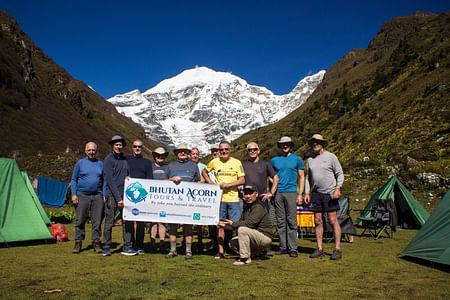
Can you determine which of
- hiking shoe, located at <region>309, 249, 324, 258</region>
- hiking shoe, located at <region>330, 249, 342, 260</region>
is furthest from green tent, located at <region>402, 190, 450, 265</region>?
hiking shoe, located at <region>309, 249, 324, 258</region>

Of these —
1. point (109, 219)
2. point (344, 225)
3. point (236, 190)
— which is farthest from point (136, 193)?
point (344, 225)

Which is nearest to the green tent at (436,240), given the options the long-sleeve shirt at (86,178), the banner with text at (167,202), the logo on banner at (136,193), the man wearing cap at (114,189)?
the banner with text at (167,202)

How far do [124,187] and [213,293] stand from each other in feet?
11.4

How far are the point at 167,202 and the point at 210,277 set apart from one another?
235 cm

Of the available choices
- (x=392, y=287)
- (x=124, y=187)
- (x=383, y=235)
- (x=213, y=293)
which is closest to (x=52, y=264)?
(x=124, y=187)

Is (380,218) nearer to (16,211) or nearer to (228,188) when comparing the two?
(228,188)

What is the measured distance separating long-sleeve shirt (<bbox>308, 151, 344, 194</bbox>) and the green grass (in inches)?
51.7

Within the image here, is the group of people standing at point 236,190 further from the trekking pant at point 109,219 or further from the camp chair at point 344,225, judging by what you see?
the camp chair at point 344,225

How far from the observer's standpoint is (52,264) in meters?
7.37

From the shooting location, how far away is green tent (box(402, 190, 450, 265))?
6.97 m

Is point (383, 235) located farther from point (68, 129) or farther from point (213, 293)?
point (68, 129)

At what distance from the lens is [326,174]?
819 cm

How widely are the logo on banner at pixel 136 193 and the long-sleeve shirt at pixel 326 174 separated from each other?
321 centimetres

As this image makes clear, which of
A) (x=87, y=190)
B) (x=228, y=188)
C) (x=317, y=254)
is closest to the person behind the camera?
(x=228, y=188)
